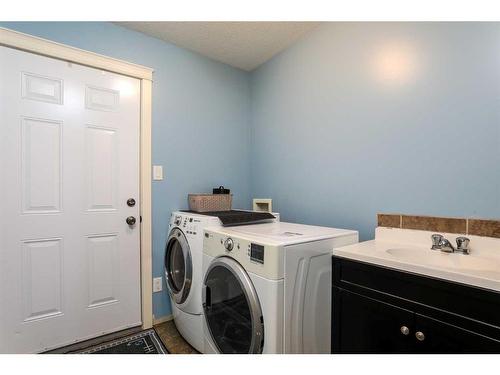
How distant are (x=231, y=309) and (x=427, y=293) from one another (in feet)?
2.92

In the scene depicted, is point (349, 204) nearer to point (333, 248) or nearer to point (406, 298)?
point (333, 248)

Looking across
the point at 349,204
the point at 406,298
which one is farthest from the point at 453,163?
the point at 406,298

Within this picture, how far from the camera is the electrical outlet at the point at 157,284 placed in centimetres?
197

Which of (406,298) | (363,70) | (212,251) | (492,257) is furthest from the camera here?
(363,70)

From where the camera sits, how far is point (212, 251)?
145 centimetres

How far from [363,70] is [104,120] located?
1818 mm

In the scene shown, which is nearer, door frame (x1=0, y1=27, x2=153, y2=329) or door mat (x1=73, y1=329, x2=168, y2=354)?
door mat (x1=73, y1=329, x2=168, y2=354)

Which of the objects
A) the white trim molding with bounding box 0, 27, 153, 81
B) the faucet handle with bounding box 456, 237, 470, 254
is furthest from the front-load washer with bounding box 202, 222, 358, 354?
Answer: the white trim molding with bounding box 0, 27, 153, 81

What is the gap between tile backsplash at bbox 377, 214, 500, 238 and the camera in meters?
1.14

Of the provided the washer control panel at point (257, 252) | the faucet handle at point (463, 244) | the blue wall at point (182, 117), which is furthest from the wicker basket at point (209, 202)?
the faucet handle at point (463, 244)

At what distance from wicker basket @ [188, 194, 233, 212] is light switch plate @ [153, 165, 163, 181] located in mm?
283

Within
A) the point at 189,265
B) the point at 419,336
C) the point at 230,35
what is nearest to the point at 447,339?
the point at 419,336

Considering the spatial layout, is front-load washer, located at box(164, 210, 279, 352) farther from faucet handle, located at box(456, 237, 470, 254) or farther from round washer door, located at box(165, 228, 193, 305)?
faucet handle, located at box(456, 237, 470, 254)

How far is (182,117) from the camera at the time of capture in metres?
2.13
